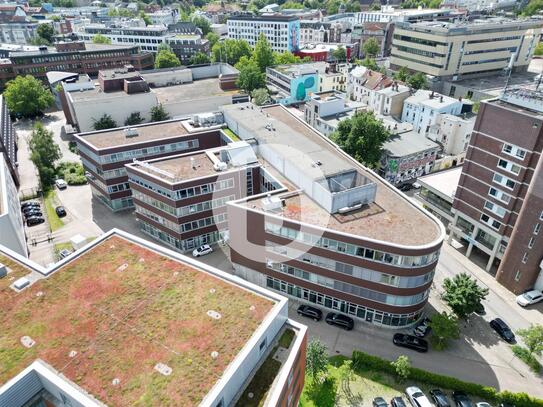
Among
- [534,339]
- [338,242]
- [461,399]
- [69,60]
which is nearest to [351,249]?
[338,242]

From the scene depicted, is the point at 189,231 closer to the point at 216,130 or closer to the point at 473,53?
the point at 216,130

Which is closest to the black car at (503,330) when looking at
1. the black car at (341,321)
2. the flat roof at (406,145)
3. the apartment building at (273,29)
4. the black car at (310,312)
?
the black car at (341,321)

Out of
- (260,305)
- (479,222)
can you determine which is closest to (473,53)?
(479,222)

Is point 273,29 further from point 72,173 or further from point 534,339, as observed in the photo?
point 534,339

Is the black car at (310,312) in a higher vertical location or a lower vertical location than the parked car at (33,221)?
higher

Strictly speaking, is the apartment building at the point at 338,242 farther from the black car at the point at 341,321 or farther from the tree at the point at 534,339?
the tree at the point at 534,339

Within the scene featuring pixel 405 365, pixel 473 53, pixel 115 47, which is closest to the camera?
pixel 405 365
